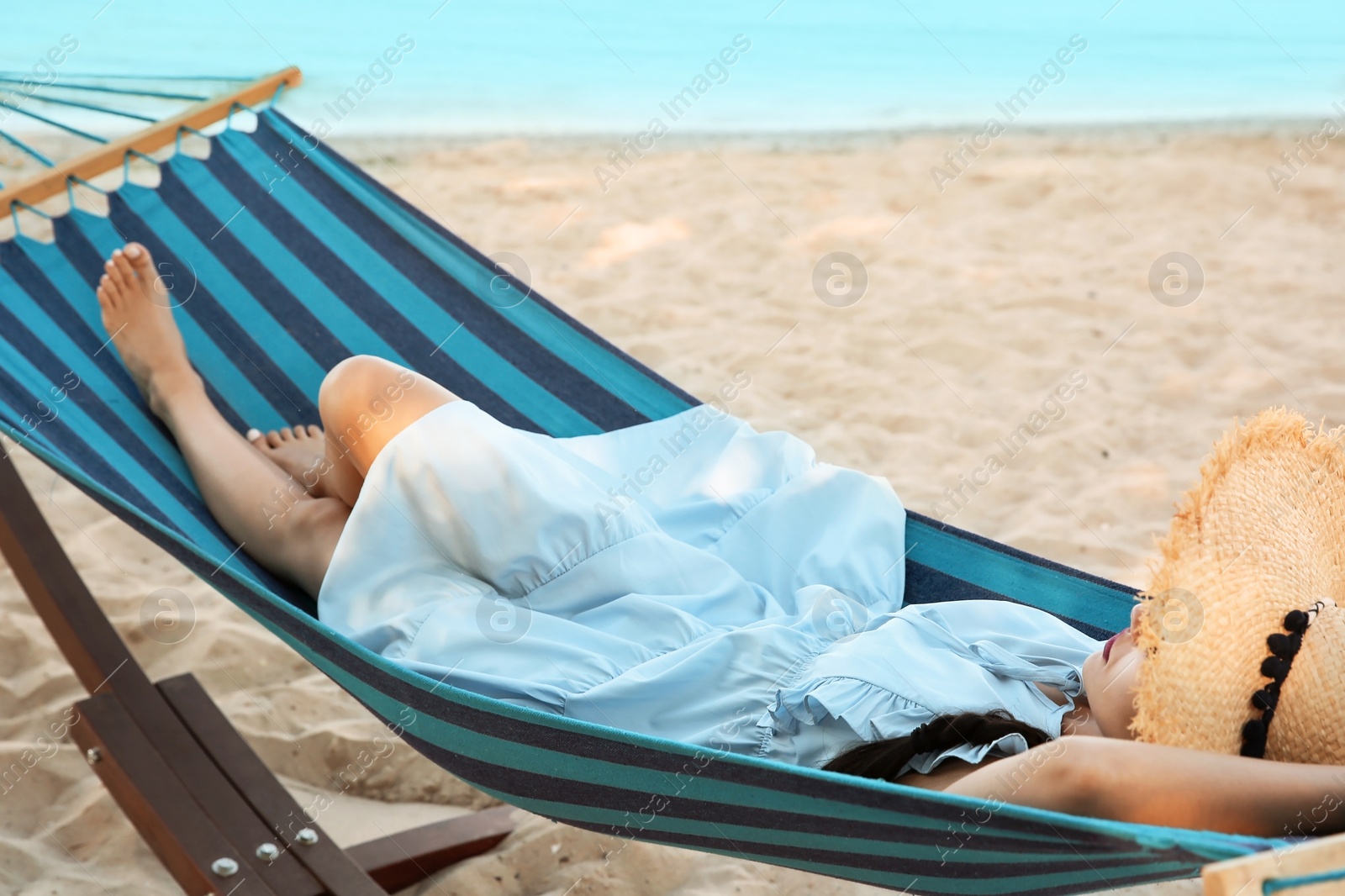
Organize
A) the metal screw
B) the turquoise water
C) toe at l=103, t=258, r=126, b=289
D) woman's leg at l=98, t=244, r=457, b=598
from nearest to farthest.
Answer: the metal screw, woman's leg at l=98, t=244, r=457, b=598, toe at l=103, t=258, r=126, b=289, the turquoise water

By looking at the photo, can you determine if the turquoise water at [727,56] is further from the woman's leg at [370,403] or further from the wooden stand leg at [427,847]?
the wooden stand leg at [427,847]

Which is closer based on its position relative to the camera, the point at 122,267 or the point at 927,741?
the point at 927,741

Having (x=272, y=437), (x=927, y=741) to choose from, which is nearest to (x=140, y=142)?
(x=272, y=437)

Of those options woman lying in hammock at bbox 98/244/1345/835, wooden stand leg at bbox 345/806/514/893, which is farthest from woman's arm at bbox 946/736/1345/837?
wooden stand leg at bbox 345/806/514/893

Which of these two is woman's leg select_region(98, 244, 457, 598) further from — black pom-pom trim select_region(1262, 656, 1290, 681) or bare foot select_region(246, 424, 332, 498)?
black pom-pom trim select_region(1262, 656, 1290, 681)

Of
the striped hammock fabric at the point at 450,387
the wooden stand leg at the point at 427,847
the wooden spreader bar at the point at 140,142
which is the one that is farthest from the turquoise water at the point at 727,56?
the wooden stand leg at the point at 427,847

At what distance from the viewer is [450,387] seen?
76.2 inches

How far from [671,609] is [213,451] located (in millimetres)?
735

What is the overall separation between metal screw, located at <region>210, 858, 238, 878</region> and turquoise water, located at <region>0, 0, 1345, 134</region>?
474 cm

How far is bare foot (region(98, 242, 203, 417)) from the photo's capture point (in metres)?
1.77

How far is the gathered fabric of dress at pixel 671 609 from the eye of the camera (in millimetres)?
1326

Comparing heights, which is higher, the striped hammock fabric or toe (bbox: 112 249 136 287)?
toe (bbox: 112 249 136 287)

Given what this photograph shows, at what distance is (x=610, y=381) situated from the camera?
1911 millimetres

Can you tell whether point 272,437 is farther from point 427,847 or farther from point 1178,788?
point 1178,788
